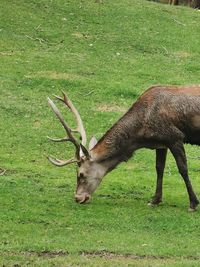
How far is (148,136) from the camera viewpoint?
12102mm

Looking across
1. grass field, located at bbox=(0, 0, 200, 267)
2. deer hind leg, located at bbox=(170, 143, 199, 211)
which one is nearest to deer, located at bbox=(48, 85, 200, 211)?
deer hind leg, located at bbox=(170, 143, 199, 211)

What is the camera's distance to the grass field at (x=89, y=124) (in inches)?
390

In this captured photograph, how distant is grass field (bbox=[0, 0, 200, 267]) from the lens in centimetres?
990

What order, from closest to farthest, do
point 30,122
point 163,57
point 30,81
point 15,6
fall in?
point 30,122, point 30,81, point 163,57, point 15,6

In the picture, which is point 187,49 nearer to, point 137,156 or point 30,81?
point 30,81

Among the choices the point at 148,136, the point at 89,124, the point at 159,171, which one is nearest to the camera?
the point at 148,136

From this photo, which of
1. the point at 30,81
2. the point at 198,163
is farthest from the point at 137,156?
the point at 30,81

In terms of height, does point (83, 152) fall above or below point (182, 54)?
above

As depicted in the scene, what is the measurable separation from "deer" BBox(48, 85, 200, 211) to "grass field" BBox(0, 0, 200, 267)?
1.49 ft

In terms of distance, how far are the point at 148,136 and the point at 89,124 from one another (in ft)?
18.4

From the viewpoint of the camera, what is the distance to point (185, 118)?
39.5 ft

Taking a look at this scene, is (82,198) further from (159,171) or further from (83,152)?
(159,171)

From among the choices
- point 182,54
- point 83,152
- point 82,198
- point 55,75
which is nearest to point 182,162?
point 83,152

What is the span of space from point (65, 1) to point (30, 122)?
10749 mm
